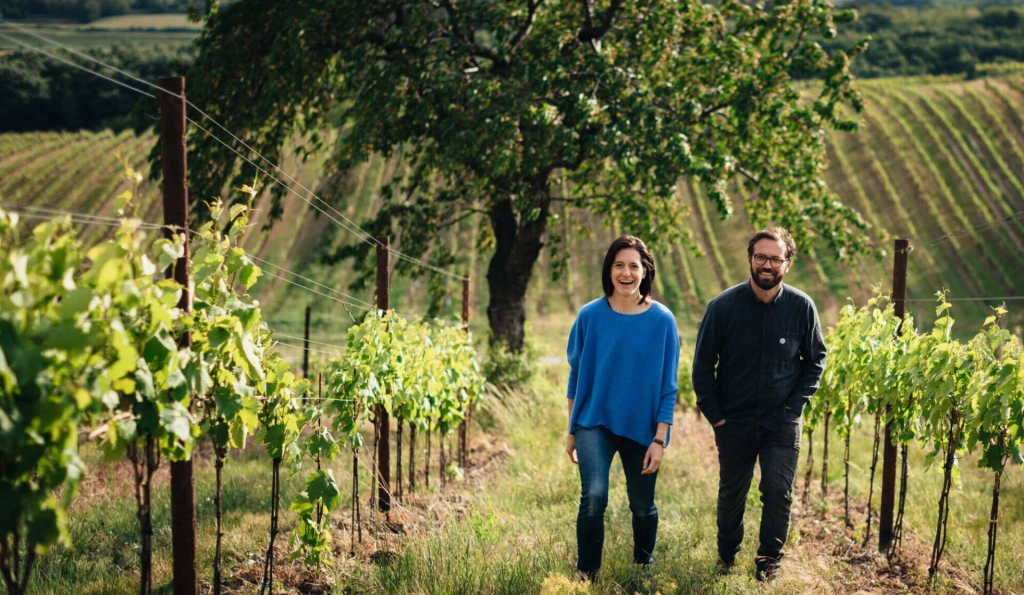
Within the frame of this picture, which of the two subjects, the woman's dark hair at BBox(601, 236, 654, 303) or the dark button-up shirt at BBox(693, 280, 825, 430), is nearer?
the woman's dark hair at BBox(601, 236, 654, 303)

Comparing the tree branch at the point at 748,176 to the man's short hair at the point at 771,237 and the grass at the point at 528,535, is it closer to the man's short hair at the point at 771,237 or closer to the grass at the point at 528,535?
the grass at the point at 528,535

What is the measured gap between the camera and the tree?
9.65 m

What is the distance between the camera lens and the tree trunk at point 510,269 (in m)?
11.5

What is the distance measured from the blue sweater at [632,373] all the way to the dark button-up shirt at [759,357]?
0.38 meters

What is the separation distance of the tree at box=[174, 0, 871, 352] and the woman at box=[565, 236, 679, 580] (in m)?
5.20

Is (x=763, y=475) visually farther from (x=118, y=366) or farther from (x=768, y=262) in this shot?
(x=118, y=366)

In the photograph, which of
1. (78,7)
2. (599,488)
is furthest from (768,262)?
(78,7)

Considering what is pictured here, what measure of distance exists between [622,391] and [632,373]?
0.10 meters

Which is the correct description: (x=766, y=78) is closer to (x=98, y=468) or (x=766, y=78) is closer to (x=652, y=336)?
(x=652, y=336)

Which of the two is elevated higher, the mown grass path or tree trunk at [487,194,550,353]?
tree trunk at [487,194,550,353]

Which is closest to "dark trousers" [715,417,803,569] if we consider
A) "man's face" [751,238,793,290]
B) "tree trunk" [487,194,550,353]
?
"man's face" [751,238,793,290]

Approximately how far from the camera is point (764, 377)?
14.2 ft

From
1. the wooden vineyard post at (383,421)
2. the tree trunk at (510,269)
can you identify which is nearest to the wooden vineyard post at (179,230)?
the wooden vineyard post at (383,421)

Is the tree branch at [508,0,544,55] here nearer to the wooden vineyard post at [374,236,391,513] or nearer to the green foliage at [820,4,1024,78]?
the wooden vineyard post at [374,236,391,513]
